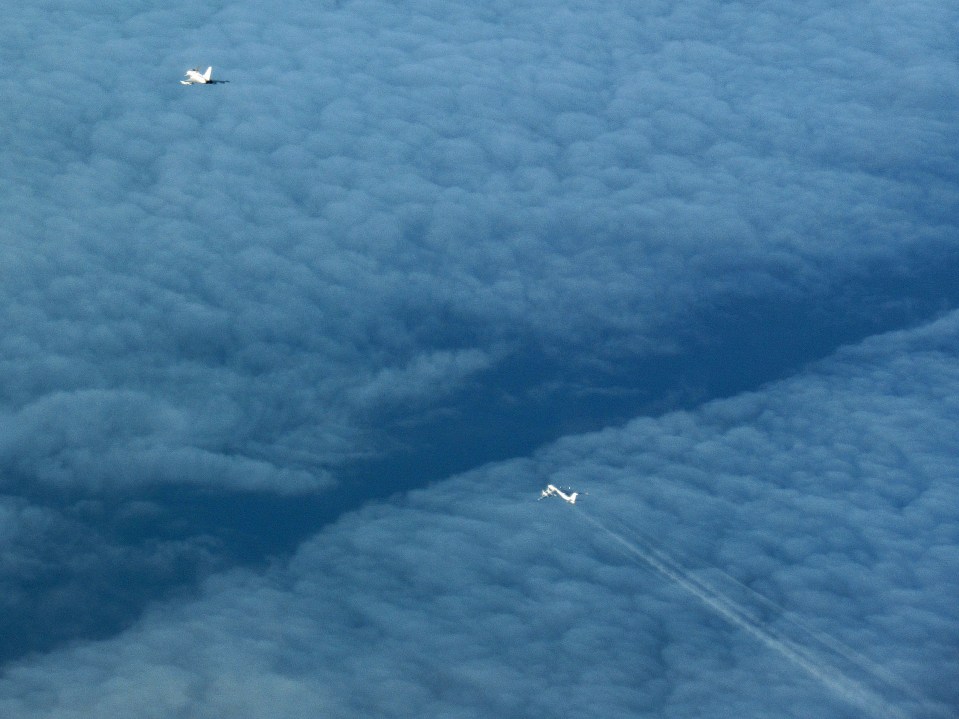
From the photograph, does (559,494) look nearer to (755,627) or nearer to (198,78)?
(755,627)

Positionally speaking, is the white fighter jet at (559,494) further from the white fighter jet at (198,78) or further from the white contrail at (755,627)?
the white fighter jet at (198,78)

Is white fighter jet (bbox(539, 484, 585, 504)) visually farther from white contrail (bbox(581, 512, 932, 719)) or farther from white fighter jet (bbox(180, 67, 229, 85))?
white fighter jet (bbox(180, 67, 229, 85))

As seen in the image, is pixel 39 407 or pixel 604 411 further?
pixel 604 411

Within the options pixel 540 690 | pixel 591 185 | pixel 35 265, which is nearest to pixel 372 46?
pixel 591 185

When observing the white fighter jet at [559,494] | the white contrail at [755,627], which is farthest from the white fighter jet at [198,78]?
the white contrail at [755,627]

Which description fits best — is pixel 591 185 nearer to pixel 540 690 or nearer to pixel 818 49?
pixel 818 49
